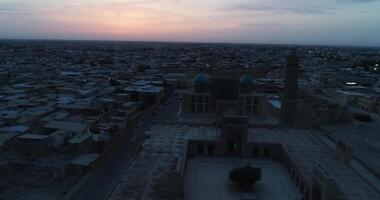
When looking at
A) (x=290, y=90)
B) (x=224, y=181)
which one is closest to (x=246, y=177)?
(x=224, y=181)

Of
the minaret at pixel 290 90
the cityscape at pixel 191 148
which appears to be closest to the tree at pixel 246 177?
the cityscape at pixel 191 148

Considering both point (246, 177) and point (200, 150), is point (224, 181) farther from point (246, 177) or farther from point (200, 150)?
point (200, 150)

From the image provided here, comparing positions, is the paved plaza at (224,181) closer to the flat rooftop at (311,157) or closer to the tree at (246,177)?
the tree at (246,177)

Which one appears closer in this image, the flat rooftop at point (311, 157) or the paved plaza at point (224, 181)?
the flat rooftop at point (311, 157)

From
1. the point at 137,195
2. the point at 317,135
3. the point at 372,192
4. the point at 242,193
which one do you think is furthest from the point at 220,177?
the point at 317,135

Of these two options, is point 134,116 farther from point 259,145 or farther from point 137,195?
point 137,195

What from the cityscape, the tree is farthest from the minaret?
the tree
